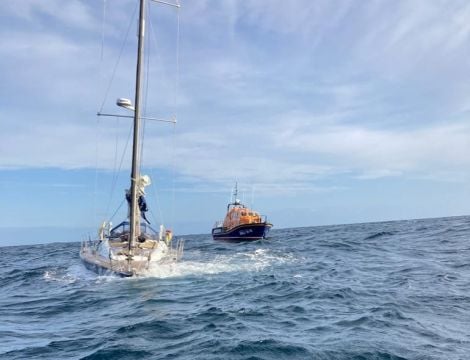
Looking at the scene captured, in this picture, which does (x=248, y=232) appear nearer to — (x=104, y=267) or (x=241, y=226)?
(x=241, y=226)

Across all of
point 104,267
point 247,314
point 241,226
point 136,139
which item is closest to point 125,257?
point 104,267

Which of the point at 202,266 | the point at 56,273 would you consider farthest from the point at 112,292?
the point at 56,273

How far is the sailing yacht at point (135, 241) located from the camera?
20.1 m

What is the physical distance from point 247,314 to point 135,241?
12.4 meters

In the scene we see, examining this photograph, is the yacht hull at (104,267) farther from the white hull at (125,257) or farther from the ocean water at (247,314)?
the ocean water at (247,314)

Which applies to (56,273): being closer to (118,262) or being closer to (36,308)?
(118,262)

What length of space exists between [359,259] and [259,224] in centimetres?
3001

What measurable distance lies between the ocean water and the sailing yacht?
67 centimetres

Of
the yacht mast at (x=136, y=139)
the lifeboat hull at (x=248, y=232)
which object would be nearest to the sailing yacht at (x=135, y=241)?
the yacht mast at (x=136, y=139)

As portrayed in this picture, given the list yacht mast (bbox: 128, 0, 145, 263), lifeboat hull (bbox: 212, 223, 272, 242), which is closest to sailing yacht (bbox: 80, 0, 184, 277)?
yacht mast (bbox: 128, 0, 145, 263)

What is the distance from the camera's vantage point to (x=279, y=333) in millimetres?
10352

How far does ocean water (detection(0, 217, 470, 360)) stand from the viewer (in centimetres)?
927

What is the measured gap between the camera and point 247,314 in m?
12.5

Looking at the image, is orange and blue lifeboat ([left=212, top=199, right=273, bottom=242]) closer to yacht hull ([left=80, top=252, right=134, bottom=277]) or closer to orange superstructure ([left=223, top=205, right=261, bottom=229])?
orange superstructure ([left=223, top=205, right=261, bottom=229])
